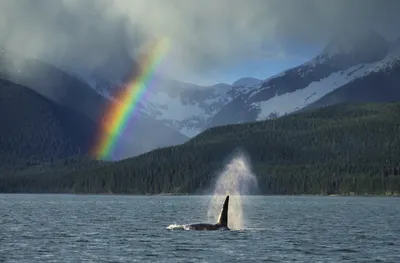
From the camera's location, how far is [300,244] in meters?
92.2

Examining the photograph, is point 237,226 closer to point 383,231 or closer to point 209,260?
point 383,231

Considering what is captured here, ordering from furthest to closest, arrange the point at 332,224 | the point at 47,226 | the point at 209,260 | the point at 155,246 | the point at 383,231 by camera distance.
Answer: the point at 332,224
the point at 47,226
the point at 383,231
the point at 155,246
the point at 209,260

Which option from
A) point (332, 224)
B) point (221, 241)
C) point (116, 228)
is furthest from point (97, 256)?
point (332, 224)

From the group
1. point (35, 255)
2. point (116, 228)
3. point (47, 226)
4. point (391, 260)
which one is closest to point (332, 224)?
point (116, 228)

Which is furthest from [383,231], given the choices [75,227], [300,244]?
[75,227]

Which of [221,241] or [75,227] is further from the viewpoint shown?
[75,227]

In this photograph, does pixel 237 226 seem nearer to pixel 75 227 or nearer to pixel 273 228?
pixel 273 228

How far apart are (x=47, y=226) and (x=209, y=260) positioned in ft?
176

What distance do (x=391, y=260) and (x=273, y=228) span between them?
141 ft

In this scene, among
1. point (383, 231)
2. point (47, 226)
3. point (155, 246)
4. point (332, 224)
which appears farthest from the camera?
point (332, 224)

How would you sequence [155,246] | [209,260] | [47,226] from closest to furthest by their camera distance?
[209,260] < [155,246] < [47,226]

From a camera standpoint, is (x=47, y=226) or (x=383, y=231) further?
(x=47, y=226)

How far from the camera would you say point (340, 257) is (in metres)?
78.9

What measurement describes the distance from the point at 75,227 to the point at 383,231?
153ft
